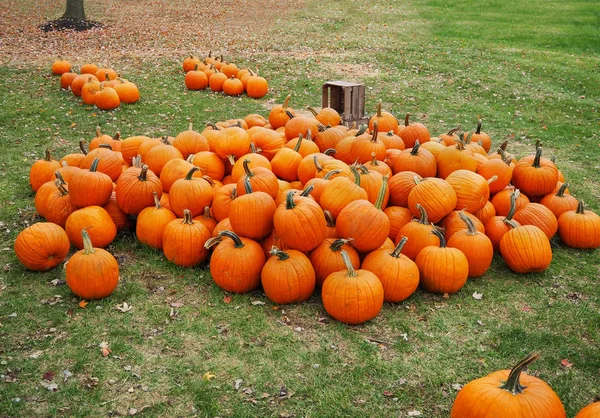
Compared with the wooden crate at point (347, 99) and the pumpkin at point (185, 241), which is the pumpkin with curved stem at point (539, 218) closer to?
the pumpkin at point (185, 241)

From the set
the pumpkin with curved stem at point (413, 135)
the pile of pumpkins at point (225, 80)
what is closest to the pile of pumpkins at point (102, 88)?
the pile of pumpkins at point (225, 80)

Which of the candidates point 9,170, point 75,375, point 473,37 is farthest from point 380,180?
point 473,37

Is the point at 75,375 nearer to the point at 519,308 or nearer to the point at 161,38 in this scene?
the point at 519,308

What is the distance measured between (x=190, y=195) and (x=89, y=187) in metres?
1.05

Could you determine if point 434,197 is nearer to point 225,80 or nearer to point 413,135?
point 413,135

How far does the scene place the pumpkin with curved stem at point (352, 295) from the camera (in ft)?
14.0

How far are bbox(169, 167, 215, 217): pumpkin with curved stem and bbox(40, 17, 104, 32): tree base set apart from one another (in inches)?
601

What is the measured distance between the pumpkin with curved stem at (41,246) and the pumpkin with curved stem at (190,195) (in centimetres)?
110

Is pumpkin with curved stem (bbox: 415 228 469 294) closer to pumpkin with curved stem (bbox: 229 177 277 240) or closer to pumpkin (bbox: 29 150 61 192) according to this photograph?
pumpkin with curved stem (bbox: 229 177 277 240)

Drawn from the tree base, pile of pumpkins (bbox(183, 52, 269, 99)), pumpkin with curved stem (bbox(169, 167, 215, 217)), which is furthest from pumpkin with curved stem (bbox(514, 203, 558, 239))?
the tree base

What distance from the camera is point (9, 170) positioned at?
7465 millimetres

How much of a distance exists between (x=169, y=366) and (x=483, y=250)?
9.82ft

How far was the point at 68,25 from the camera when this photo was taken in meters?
18.2

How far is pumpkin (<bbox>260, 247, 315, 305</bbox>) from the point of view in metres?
4.50
